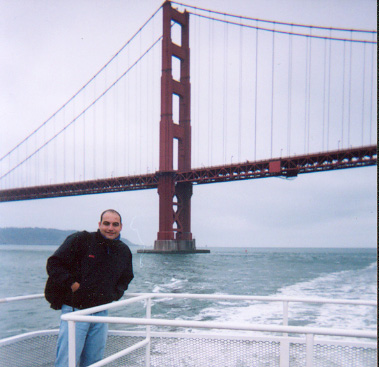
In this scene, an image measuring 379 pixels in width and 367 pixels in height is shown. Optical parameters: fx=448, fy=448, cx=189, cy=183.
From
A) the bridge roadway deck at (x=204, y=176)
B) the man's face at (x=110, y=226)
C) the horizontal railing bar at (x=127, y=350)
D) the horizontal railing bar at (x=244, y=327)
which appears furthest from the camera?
the bridge roadway deck at (x=204, y=176)

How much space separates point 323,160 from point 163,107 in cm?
1291

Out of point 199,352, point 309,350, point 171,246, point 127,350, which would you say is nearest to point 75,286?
point 127,350

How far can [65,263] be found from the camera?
192 centimetres

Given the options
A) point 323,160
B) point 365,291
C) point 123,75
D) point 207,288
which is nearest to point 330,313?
point 365,291

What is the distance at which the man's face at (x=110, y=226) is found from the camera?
2.04m

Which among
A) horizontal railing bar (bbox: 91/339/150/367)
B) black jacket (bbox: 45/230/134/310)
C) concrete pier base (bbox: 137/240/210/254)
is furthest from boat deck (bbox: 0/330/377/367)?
concrete pier base (bbox: 137/240/210/254)

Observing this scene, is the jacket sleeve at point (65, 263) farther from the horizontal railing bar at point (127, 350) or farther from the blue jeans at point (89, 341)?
the horizontal railing bar at point (127, 350)

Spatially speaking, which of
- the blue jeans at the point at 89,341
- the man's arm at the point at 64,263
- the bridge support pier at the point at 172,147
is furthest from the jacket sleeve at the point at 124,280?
the bridge support pier at the point at 172,147

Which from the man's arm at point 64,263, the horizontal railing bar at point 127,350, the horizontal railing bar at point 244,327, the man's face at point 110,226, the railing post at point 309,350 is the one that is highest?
the man's face at point 110,226

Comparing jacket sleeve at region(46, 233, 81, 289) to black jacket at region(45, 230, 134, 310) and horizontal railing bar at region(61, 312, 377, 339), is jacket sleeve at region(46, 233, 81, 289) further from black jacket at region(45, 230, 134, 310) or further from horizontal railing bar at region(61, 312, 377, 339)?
horizontal railing bar at region(61, 312, 377, 339)

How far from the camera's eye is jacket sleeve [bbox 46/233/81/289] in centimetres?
187

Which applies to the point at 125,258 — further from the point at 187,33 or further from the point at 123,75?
the point at 187,33

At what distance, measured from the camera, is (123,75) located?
124ft

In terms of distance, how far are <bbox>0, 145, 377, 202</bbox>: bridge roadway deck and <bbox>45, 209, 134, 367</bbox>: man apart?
2618 centimetres
